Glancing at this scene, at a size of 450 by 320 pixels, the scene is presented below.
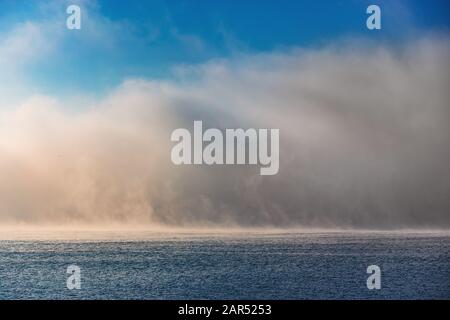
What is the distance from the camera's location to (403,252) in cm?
1034

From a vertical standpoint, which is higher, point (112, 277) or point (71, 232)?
point (71, 232)

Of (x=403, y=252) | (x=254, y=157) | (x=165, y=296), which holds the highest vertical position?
(x=254, y=157)

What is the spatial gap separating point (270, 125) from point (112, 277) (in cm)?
337

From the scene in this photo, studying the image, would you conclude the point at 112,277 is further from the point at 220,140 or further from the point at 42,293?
the point at 220,140

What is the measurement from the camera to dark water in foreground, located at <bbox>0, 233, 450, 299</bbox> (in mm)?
9195

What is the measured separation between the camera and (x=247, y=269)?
1010cm

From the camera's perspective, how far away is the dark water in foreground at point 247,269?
9.20 m

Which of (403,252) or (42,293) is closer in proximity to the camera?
(42,293)

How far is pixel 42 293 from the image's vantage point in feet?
31.4
